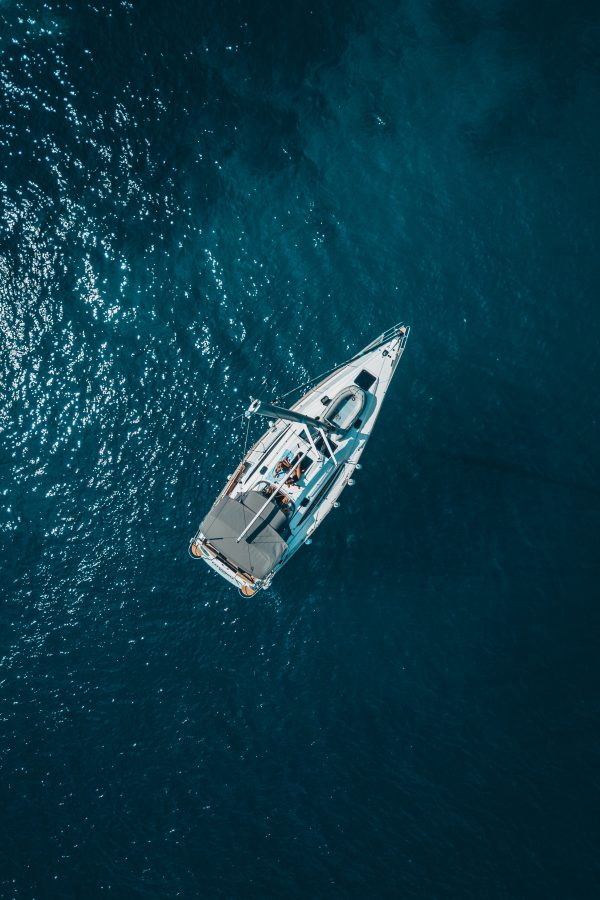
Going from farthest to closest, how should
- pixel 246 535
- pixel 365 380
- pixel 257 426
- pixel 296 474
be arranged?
pixel 257 426 < pixel 365 380 < pixel 296 474 < pixel 246 535

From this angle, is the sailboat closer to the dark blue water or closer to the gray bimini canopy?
the gray bimini canopy

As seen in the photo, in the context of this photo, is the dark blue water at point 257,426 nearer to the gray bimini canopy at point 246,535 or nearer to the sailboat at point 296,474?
the sailboat at point 296,474

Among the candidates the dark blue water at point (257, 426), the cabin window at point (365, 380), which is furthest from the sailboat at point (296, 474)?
the dark blue water at point (257, 426)

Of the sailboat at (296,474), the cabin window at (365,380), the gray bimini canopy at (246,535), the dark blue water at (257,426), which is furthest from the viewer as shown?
the cabin window at (365,380)

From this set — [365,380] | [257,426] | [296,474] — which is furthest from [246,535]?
[365,380]

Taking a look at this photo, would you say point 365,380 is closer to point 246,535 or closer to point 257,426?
point 257,426
